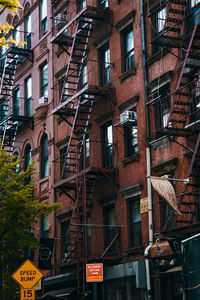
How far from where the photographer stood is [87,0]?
28.6 metres

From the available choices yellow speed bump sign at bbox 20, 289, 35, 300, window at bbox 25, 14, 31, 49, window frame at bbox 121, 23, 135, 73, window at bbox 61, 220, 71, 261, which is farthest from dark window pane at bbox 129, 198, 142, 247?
window at bbox 25, 14, 31, 49

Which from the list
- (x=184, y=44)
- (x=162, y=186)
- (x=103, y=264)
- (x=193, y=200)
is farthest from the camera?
(x=103, y=264)

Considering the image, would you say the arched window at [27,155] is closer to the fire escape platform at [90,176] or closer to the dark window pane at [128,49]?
the fire escape platform at [90,176]

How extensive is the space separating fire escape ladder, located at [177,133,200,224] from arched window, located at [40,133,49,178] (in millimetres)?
13265

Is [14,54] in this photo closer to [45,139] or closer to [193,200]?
[45,139]

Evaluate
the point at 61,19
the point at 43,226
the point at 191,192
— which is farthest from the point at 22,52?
the point at 191,192

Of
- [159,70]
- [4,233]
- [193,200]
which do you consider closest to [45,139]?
[4,233]

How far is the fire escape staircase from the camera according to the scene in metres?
24.9

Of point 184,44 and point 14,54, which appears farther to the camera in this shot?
point 14,54

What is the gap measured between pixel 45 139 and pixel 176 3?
45.0 feet

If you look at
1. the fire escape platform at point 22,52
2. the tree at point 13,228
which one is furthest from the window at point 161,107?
the fire escape platform at point 22,52

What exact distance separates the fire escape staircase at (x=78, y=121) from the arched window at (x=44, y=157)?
313cm

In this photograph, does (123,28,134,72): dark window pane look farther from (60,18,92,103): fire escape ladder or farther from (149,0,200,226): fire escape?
(149,0,200,226): fire escape

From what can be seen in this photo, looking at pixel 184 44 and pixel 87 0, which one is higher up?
pixel 87 0
